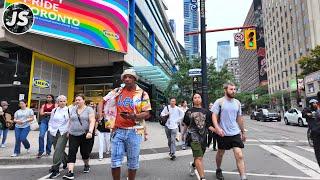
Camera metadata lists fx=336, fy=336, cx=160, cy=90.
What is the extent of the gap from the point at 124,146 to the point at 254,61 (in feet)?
446

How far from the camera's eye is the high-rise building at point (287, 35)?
67.6 meters

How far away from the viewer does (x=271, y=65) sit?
95375mm

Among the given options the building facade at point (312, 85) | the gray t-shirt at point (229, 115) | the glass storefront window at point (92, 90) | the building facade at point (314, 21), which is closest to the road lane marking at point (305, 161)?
the gray t-shirt at point (229, 115)

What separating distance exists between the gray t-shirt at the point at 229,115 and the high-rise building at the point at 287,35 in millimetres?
60172

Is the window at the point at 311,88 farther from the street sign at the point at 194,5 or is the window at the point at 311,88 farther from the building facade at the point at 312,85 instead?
the street sign at the point at 194,5

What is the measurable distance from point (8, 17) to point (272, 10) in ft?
278

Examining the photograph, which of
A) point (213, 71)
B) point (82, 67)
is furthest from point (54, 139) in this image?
point (213, 71)

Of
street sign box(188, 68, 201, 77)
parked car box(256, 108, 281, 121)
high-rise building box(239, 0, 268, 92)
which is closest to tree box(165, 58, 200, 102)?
parked car box(256, 108, 281, 121)

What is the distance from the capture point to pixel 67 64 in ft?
92.0

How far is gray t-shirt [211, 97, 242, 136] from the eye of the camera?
612cm

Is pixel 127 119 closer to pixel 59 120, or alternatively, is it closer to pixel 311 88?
pixel 59 120

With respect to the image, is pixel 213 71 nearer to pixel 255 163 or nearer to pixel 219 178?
pixel 255 163

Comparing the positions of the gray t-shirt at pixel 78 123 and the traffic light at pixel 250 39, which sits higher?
the traffic light at pixel 250 39

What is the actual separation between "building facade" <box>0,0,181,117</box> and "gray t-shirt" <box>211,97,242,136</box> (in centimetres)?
1745
